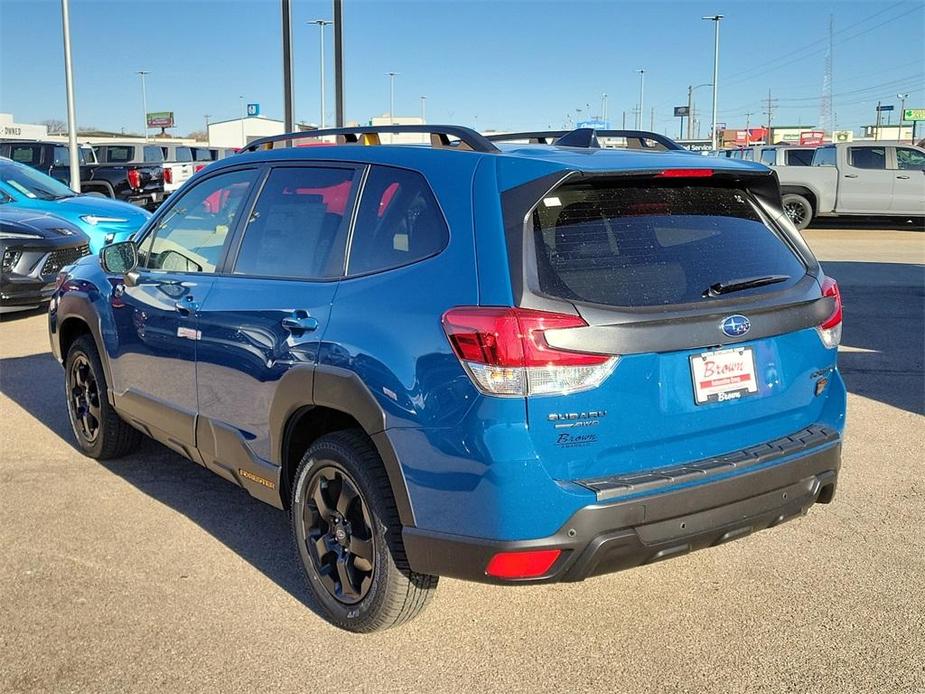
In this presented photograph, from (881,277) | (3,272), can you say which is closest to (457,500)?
(3,272)

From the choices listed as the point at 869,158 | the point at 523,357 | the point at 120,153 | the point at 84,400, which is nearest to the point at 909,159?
the point at 869,158

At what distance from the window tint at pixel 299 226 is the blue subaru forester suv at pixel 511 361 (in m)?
0.01

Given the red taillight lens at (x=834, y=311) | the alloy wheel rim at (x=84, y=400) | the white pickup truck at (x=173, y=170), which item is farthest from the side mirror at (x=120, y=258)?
the white pickup truck at (x=173, y=170)

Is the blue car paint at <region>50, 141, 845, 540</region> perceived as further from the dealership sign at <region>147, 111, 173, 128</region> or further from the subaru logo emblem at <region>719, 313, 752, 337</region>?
the dealership sign at <region>147, 111, 173, 128</region>

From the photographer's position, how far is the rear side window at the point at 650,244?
113 inches

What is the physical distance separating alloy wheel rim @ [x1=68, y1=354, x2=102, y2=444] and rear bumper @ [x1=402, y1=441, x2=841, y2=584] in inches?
120

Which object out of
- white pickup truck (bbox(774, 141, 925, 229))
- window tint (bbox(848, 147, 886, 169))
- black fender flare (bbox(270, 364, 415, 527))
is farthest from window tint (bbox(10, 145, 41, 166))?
black fender flare (bbox(270, 364, 415, 527))

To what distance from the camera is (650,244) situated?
3.05 meters

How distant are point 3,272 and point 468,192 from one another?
837 cm

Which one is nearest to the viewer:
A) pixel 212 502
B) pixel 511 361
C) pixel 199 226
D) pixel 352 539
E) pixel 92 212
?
pixel 511 361

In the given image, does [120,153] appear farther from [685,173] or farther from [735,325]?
[735,325]

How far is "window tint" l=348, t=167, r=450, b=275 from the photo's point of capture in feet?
10.0

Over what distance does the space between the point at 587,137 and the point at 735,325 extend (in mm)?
1045

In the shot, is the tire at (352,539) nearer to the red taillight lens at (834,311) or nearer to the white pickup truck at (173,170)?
the red taillight lens at (834,311)
